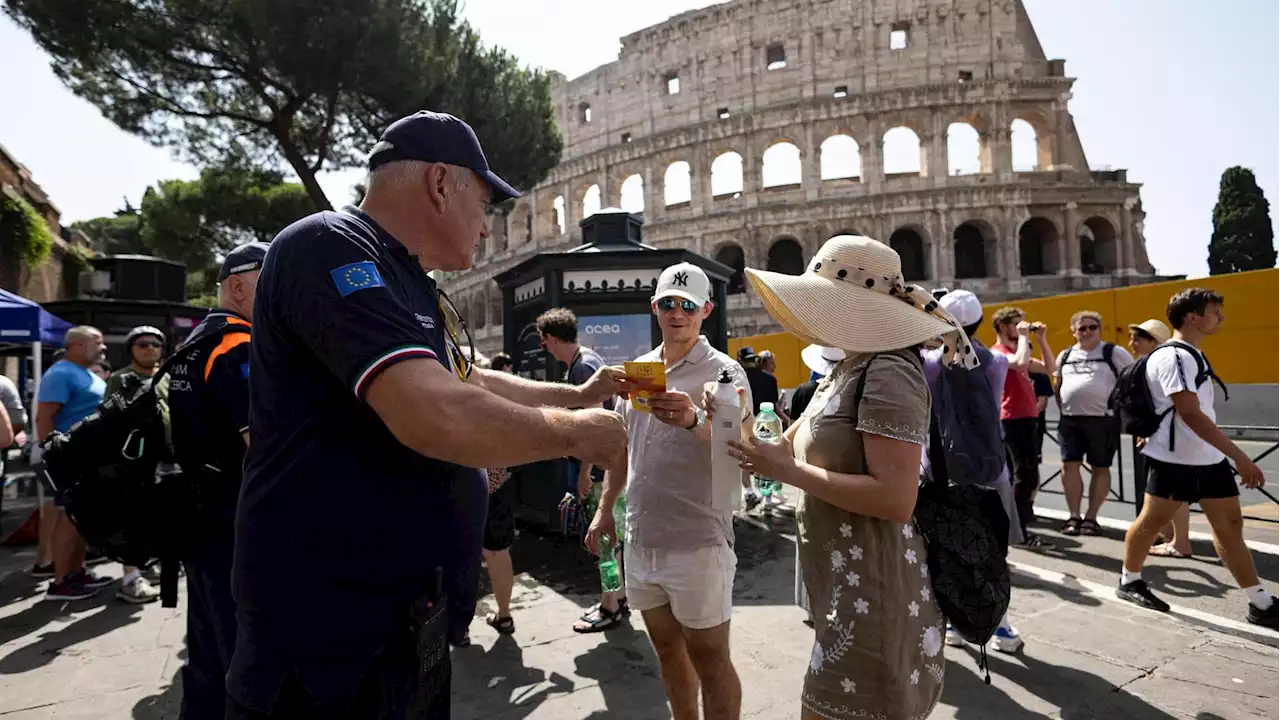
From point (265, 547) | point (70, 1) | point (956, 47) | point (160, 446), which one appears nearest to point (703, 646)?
point (265, 547)

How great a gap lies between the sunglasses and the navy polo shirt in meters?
1.53

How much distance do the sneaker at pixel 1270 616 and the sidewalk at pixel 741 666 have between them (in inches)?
9.9

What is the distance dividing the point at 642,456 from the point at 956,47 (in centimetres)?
3964

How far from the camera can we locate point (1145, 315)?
416 inches

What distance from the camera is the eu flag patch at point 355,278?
1231mm

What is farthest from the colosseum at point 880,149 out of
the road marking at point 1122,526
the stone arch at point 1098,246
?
the road marking at point 1122,526

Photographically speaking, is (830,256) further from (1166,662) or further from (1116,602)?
(1116,602)

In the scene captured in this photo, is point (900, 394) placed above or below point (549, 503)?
above

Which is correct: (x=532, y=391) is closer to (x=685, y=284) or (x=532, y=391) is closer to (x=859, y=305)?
(x=685, y=284)

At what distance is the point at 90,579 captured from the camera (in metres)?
5.22

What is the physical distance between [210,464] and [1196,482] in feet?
16.8

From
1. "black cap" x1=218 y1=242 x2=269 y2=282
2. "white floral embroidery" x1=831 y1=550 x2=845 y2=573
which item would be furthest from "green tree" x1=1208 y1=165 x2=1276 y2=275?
"black cap" x1=218 y1=242 x2=269 y2=282

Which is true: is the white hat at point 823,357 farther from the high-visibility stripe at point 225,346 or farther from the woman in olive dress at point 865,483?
the high-visibility stripe at point 225,346

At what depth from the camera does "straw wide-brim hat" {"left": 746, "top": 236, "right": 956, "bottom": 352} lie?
1.83 metres
